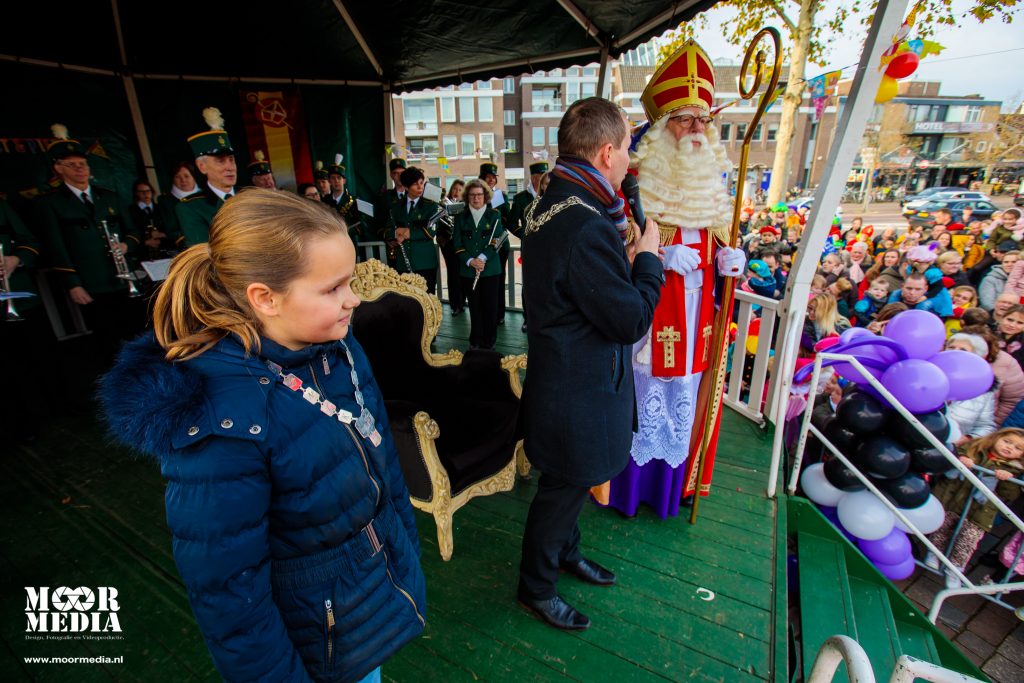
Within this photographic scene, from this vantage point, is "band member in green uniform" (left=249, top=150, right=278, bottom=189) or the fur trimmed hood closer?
the fur trimmed hood

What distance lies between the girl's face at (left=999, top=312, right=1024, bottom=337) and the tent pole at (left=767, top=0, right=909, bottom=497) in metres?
2.69

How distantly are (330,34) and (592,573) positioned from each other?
5.94 meters

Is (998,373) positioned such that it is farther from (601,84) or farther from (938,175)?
(938,175)

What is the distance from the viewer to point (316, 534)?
1.02m

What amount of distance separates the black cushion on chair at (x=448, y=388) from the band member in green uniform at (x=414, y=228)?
9.65ft

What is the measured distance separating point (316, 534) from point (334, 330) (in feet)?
1.48

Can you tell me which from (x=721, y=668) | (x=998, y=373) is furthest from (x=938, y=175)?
(x=721, y=668)

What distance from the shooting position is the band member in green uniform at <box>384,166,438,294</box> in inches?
213

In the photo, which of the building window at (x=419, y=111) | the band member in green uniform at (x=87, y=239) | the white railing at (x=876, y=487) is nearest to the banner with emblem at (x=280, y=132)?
the band member in green uniform at (x=87, y=239)

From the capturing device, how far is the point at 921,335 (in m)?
3.17

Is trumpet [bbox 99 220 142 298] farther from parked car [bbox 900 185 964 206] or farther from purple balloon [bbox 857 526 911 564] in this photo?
parked car [bbox 900 185 964 206]

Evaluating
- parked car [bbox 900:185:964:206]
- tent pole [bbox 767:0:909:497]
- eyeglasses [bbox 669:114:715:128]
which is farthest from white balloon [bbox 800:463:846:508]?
parked car [bbox 900:185:964:206]

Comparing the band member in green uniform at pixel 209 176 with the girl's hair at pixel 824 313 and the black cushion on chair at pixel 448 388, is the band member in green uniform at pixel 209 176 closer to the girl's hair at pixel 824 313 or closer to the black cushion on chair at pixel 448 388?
the black cushion on chair at pixel 448 388

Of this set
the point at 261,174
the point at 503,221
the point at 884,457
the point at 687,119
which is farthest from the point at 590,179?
the point at 261,174
